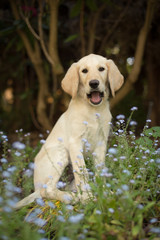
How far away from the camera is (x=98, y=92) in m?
2.74

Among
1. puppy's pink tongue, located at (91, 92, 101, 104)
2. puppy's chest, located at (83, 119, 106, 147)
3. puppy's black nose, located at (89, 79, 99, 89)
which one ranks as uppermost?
puppy's black nose, located at (89, 79, 99, 89)

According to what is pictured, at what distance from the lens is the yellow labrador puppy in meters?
2.70

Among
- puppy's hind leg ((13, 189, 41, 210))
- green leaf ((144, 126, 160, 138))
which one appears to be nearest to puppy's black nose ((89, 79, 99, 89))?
green leaf ((144, 126, 160, 138))

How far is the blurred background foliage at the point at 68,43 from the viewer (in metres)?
4.94

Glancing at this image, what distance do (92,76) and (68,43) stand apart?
15.1 ft

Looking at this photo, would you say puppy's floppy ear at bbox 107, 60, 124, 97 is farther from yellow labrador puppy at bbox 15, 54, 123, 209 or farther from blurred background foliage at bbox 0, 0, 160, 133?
blurred background foliage at bbox 0, 0, 160, 133

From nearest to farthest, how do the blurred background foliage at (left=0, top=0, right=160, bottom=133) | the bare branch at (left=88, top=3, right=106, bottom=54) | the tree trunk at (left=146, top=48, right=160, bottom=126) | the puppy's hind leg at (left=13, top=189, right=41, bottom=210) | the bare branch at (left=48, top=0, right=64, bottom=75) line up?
1. the puppy's hind leg at (left=13, top=189, right=41, bottom=210)
2. the bare branch at (left=48, top=0, right=64, bottom=75)
3. the blurred background foliage at (left=0, top=0, right=160, bottom=133)
4. the bare branch at (left=88, top=3, right=106, bottom=54)
5. the tree trunk at (left=146, top=48, right=160, bottom=126)

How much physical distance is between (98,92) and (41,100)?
3.07 meters

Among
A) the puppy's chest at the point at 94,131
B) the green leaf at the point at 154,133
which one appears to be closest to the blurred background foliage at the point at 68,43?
the green leaf at the point at 154,133

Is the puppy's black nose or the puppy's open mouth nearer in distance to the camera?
the puppy's black nose

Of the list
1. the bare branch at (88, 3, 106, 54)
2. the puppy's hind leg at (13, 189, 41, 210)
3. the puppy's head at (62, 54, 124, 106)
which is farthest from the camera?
the bare branch at (88, 3, 106, 54)

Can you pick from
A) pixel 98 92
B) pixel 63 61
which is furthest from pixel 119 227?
pixel 63 61

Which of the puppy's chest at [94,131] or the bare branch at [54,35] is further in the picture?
the bare branch at [54,35]

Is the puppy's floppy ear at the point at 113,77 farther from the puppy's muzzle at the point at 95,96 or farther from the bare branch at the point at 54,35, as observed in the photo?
the bare branch at the point at 54,35
